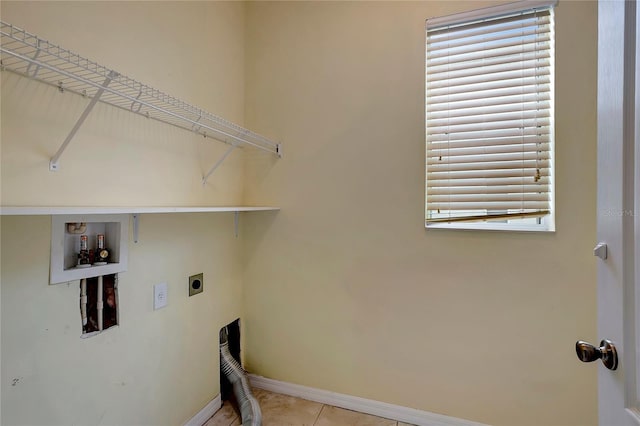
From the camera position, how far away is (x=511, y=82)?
143 centimetres

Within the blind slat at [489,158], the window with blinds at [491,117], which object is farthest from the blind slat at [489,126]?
the blind slat at [489,158]

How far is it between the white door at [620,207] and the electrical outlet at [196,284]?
1.58 m

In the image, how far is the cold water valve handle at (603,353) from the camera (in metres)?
0.65

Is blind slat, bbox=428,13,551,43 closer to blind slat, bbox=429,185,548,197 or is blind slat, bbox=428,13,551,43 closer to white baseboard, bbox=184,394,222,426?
blind slat, bbox=429,185,548,197

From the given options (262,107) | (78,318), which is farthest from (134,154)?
(262,107)

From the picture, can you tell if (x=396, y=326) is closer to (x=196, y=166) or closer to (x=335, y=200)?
(x=335, y=200)

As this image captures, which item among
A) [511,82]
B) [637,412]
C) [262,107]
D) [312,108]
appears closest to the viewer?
[637,412]

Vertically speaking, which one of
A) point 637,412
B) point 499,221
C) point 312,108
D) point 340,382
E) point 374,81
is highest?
point 374,81

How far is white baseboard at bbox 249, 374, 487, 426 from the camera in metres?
1.53

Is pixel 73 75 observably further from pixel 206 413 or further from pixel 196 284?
pixel 206 413

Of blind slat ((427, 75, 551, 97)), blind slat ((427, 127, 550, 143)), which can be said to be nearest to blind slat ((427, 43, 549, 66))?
blind slat ((427, 75, 551, 97))

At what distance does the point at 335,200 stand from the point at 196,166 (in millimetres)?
812

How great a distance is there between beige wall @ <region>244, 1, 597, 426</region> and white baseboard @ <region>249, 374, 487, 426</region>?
4 centimetres

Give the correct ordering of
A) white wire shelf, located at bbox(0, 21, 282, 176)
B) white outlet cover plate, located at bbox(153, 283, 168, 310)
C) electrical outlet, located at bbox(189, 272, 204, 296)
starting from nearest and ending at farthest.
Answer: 1. white wire shelf, located at bbox(0, 21, 282, 176)
2. white outlet cover plate, located at bbox(153, 283, 168, 310)
3. electrical outlet, located at bbox(189, 272, 204, 296)
